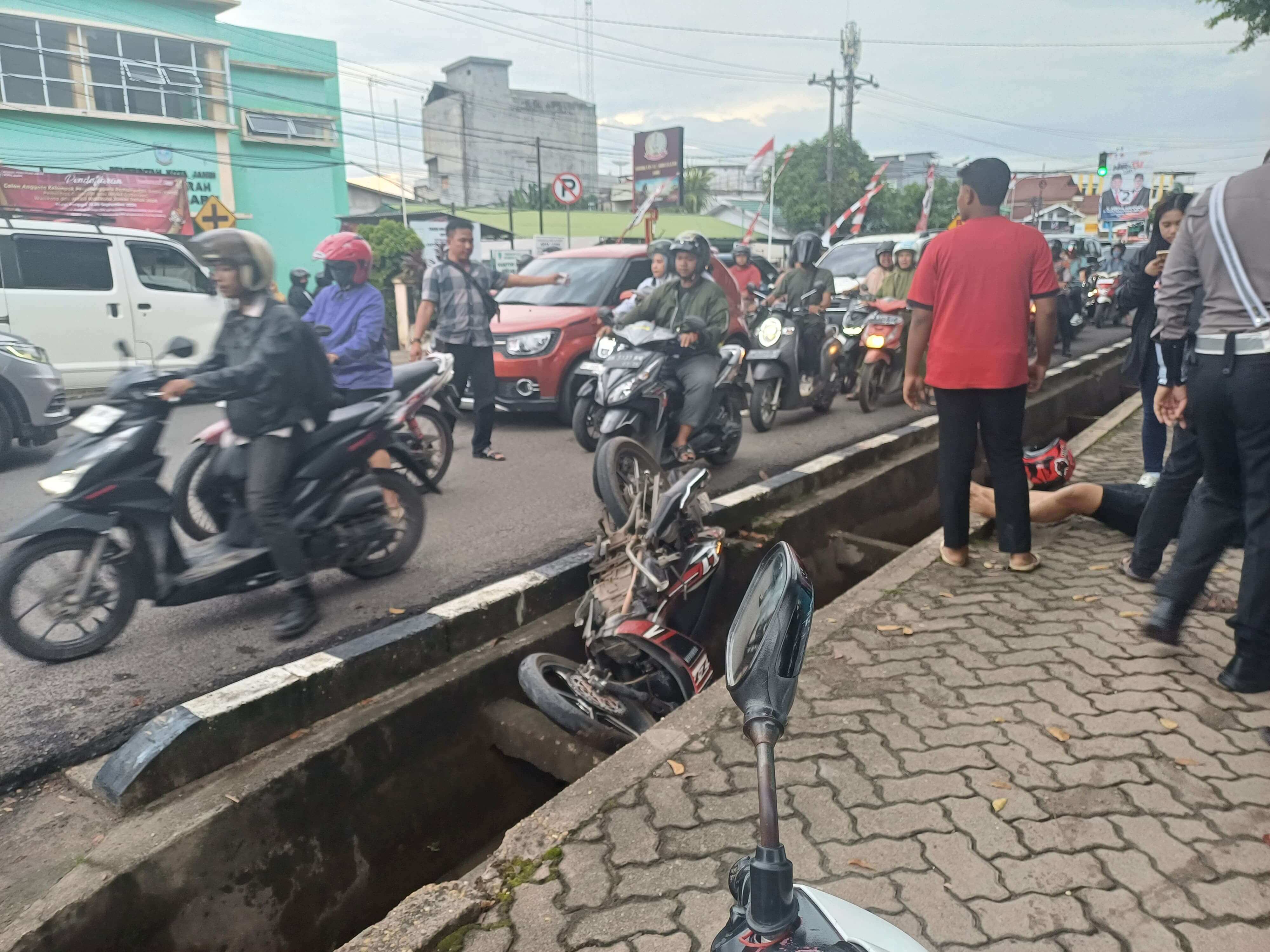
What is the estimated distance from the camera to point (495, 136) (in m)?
49.8

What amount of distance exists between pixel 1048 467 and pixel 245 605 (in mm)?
4523

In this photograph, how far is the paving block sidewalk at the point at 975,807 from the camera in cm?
204

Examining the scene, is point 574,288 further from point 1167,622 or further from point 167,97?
point 1167,622

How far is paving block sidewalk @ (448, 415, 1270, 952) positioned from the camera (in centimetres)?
204

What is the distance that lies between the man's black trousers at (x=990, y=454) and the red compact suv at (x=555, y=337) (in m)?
3.51

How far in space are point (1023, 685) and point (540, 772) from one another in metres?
1.82

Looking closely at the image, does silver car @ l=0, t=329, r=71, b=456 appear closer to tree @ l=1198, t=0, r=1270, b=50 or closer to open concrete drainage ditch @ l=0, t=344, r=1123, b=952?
open concrete drainage ditch @ l=0, t=344, r=1123, b=952

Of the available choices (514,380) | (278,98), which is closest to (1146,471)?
(514,380)

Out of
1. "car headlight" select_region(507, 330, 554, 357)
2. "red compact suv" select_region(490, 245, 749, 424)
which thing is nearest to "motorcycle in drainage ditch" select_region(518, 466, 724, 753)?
"red compact suv" select_region(490, 245, 749, 424)

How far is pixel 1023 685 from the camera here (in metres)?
3.11

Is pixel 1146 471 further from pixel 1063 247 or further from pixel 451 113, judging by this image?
pixel 451 113

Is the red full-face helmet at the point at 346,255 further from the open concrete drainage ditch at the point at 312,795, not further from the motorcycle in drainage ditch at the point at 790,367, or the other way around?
the motorcycle in drainage ditch at the point at 790,367

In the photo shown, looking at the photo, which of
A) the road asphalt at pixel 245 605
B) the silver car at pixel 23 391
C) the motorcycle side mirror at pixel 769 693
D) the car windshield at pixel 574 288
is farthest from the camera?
the car windshield at pixel 574 288

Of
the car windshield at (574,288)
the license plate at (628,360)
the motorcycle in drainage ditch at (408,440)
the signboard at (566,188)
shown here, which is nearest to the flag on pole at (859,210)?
the car windshield at (574,288)
